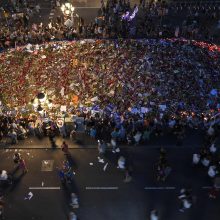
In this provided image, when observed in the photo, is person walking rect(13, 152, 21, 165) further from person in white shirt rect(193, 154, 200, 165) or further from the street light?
the street light

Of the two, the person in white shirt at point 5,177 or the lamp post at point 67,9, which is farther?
the lamp post at point 67,9

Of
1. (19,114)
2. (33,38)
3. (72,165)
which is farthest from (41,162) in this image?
(33,38)

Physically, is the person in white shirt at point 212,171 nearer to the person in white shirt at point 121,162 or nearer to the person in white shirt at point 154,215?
the person in white shirt at point 154,215

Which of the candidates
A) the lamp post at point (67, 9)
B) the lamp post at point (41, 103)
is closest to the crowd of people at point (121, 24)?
the lamp post at point (67, 9)

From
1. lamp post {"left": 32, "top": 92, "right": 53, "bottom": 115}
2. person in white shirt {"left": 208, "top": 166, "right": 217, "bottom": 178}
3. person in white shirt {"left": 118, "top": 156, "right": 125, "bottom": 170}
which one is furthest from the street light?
person in white shirt {"left": 208, "top": 166, "right": 217, "bottom": 178}

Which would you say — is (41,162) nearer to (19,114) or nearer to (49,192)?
(49,192)

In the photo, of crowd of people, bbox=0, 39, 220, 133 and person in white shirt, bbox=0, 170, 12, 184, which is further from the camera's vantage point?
crowd of people, bbox=0, 39, 220, 133

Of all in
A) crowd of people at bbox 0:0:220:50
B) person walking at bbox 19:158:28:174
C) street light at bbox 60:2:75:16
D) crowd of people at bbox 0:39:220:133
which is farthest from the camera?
street light at bbox 60:2:75:16
